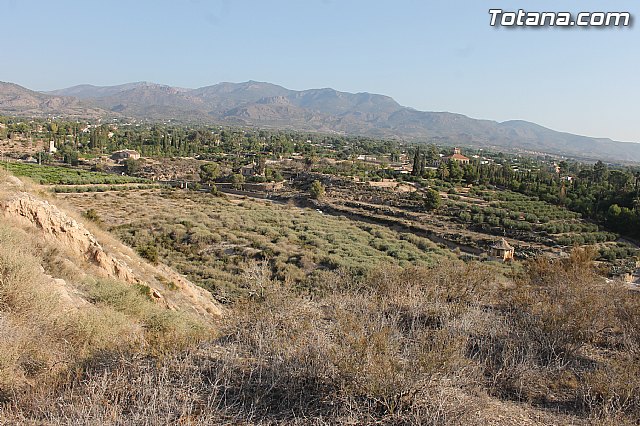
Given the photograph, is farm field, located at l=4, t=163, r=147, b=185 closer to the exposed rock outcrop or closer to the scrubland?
the exposed rock outcrop

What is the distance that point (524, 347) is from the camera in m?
6.60

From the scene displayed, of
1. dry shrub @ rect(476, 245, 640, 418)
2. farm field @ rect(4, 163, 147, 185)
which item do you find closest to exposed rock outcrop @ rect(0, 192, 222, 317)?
dry shrub @ rect(476, 245, 640, 418)

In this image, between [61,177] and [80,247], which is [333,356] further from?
[61,177]

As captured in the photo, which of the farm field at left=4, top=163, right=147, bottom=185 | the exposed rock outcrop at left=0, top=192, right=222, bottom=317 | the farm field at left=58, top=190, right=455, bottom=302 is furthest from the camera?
the farm field at left=4, top=163, right=147, bottom=185

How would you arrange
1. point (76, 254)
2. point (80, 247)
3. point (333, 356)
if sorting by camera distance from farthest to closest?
point (80, 247)
point (76, 254)
point (333, 356)

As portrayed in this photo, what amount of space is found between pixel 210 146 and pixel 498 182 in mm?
55306

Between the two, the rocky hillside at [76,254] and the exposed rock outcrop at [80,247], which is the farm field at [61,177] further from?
the exposed rock outcrop at [80,247]

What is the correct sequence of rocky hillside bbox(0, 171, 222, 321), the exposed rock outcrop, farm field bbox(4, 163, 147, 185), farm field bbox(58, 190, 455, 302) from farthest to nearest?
farm field bbox(4, 163, 147, 185) → farm field bbox(58, 190, 455, 302) → the exposed rock outcrop → rocky hillside bbox(0, 171, 222, 321)

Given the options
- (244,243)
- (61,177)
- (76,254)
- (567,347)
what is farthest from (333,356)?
(61,177)

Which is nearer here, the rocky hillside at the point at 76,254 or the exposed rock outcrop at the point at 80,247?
the rocky hillside at the point at 76,254

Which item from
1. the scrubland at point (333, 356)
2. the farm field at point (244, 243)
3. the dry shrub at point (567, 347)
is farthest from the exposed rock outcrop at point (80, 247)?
the dry shrub at point (567, 347)

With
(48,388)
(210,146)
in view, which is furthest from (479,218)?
(210,146)

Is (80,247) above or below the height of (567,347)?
below

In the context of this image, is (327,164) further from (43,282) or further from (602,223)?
(43,282)
